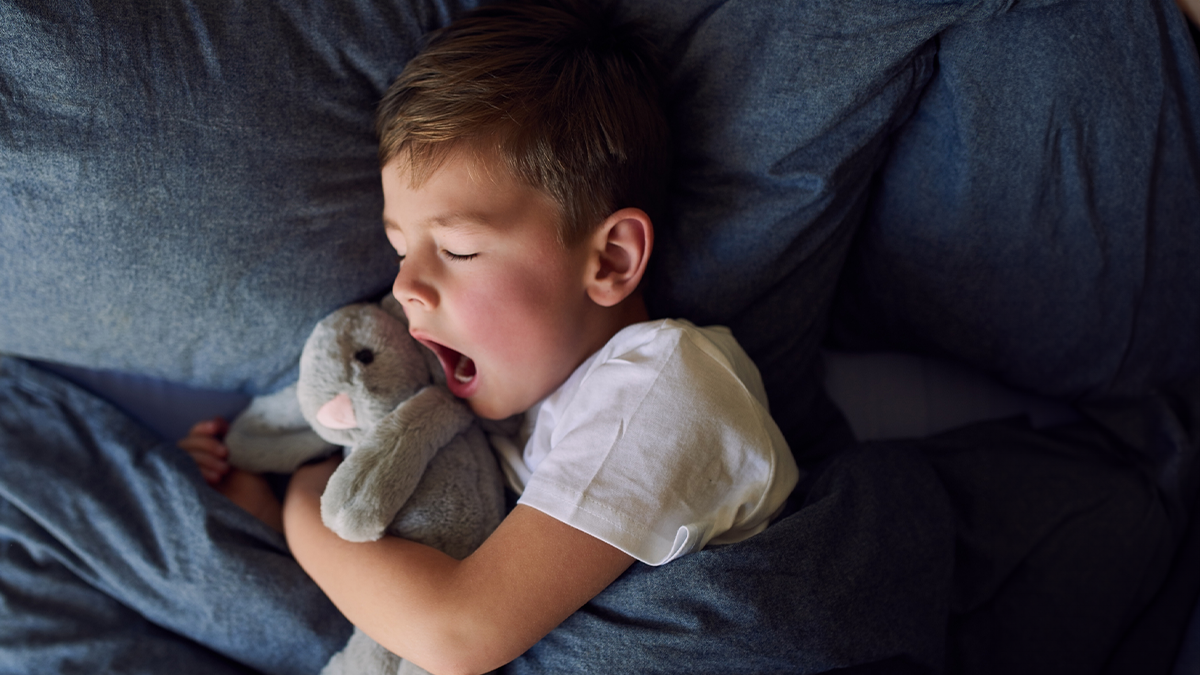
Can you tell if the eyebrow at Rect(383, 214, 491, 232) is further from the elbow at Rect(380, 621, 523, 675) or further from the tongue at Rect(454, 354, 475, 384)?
the elbow at Rect(380, 621, 523, 675)

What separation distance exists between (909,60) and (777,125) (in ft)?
0.61

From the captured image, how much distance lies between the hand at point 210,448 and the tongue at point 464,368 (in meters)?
0.37

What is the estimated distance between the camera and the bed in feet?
2.68

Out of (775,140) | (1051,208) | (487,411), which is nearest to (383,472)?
(487,411)

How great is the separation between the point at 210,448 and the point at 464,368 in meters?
0.40

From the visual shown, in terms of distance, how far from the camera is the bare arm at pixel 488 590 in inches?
29.1

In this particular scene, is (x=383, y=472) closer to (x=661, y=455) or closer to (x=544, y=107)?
(x=661, y=455)

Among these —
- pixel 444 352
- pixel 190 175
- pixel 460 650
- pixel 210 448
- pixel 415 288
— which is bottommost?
pixel 460 650

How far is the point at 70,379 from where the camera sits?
1.06 metres

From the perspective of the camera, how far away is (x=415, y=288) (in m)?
0.81

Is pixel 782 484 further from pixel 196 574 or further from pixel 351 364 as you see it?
pixel 196 574

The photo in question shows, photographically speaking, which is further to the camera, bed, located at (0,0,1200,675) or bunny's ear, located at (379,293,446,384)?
bunny's ear, located at (379,293,446,384)

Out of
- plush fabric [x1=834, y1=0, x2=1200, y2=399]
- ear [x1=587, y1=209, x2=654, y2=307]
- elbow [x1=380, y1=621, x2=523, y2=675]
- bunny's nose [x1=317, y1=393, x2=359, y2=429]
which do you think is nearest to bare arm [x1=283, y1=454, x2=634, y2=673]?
elbow [x1=380, y1=621, x2=523, y2=675]

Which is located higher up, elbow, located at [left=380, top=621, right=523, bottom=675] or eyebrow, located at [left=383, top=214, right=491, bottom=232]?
eyebrow, located at [left=383, top=214, right=491, bottom=232]
